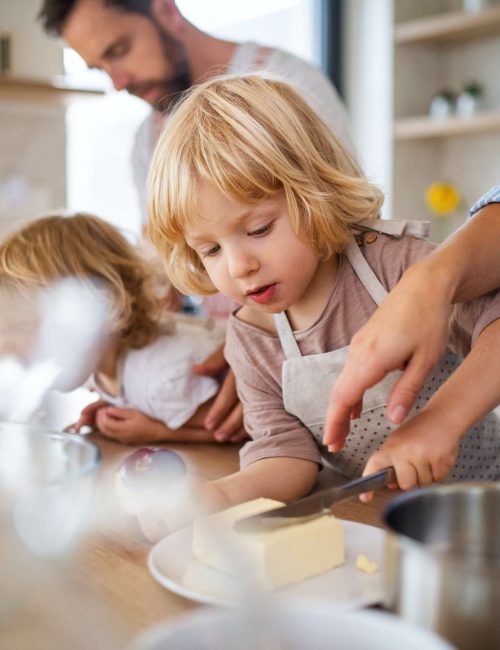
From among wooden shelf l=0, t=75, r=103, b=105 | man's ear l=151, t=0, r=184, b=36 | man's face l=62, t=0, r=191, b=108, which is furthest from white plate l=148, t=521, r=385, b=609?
wooden shelf l=0, t=75, r=103, b=105

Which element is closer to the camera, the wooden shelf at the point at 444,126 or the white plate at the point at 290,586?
the white plate at the point at 290,586

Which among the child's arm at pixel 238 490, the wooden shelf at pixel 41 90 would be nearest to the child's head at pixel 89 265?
the child's arm at pixel 238 490

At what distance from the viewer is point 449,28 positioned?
3.36 metres

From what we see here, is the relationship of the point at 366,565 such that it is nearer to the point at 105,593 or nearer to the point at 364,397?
the point at 105,593

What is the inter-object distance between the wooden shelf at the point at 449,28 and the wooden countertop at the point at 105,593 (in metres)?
2.67

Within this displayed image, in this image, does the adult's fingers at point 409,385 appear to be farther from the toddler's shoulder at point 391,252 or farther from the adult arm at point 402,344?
the toddler's shoulder at point 391,252

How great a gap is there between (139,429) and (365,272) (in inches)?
16.7

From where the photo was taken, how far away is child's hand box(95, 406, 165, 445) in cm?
127

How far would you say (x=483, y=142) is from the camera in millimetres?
3521

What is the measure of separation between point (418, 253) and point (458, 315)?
0.12 meters

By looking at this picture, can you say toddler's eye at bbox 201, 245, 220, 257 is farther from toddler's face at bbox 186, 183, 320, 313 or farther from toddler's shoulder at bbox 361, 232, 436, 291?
toddler's shoulder at bbox 361, 232, 436, 291

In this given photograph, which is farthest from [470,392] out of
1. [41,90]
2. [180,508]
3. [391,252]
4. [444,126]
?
[444,126]

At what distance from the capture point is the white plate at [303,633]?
0.34m

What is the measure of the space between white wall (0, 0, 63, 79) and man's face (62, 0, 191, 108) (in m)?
1.07
